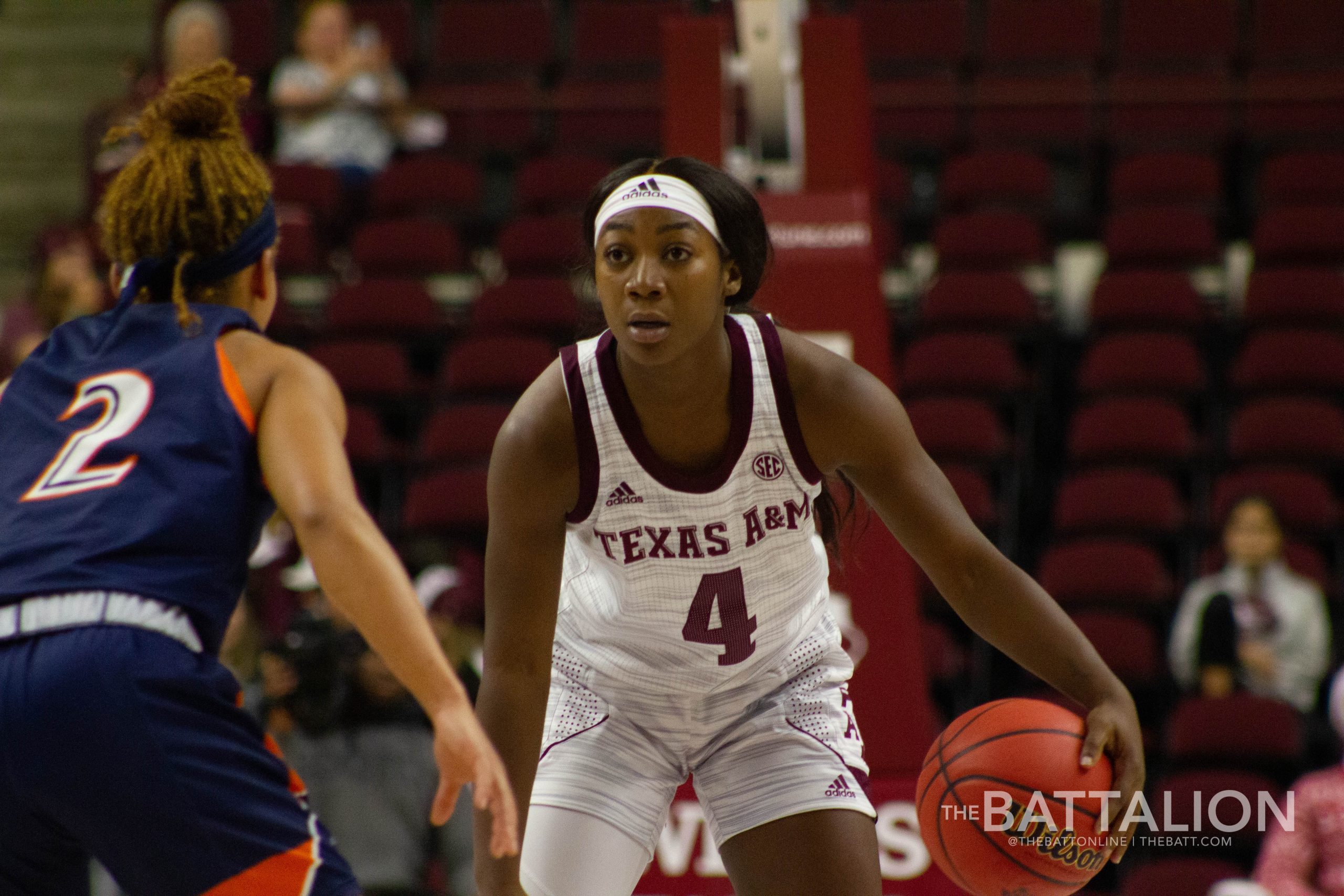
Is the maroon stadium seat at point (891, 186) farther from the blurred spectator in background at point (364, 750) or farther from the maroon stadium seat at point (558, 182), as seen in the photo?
the blurred spectator in background at point (364, 750)

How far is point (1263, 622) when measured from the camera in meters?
6.28

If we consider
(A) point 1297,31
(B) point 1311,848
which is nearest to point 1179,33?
(A) point 1297,31

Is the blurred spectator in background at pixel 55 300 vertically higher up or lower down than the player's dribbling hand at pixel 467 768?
lower down

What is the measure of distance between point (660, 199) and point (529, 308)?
5497 millimetres

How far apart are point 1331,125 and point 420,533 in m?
5.46

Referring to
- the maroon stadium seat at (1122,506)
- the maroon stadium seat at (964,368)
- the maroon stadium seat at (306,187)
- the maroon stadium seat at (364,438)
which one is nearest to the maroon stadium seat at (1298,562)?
the maroon stadium seat at (1122,506)

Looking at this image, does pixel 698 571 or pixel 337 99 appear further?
pixel 337 99

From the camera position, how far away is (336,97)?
929 centimetres

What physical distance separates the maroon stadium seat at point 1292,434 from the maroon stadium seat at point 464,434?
3202 millimetres

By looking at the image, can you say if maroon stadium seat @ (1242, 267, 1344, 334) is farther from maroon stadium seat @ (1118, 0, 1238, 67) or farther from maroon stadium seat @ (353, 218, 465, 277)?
maroon stadium seat @ (353, 218, 465, 277)

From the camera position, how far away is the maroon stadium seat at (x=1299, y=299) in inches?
309

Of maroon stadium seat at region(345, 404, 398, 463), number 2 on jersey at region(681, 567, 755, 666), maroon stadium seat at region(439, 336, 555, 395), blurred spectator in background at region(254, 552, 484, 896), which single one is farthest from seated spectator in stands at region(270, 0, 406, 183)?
number 2 on jersey at region(681, 567, 755, 666)

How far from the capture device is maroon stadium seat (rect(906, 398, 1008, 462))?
7449mm

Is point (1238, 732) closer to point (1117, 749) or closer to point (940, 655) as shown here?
point (940, 655)
